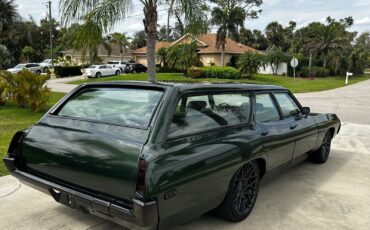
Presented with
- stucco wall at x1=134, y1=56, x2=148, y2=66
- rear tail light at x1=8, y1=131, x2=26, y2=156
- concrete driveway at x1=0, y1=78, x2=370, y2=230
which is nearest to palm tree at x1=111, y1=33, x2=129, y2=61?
stucco wall at x1=134, y1=56, x2=148, y2=66

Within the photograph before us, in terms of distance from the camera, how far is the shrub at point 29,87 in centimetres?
1090

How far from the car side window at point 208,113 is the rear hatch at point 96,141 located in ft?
0.82

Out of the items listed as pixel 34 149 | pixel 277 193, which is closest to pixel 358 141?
pixel 277 193

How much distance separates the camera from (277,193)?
450cm

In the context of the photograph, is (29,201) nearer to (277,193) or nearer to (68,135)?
(68,135)

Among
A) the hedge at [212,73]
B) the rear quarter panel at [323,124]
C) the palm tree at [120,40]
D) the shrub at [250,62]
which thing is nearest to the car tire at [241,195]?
the rear quarter panel at [323,124]

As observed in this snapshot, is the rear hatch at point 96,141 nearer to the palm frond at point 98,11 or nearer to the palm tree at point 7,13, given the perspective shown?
the palm frond at point 98,11

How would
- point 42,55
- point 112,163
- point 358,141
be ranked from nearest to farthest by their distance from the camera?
1. point 112,163
2. point 358,141
3. point 42,55

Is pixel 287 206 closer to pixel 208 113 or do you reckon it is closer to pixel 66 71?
pixel 208 113

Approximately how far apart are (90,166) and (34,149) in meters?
0.79

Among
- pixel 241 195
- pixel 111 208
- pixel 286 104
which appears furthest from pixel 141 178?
pixel 286 104

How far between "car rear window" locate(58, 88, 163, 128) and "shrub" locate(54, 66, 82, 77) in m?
38.2

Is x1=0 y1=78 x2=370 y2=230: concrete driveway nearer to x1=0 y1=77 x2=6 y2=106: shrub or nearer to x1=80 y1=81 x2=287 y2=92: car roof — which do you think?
x1=80 y1=81 x2=287 y2=92: car roof

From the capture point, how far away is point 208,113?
353 cm
